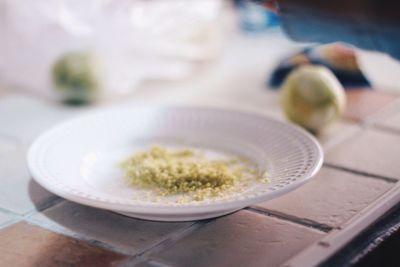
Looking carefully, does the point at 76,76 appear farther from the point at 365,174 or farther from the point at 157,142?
the point at 365,174

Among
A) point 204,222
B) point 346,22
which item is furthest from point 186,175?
point 346,22

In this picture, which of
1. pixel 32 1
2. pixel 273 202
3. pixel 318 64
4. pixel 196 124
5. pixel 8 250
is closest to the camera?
pixel 8 250

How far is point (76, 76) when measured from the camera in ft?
3.86

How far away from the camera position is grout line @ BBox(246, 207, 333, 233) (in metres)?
0.75

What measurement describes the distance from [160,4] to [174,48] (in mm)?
92

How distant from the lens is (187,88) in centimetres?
129

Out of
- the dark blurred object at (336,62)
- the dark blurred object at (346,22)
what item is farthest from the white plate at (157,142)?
the dark blurred object at (336,62)

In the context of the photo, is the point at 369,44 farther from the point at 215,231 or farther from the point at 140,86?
the point at 140,86

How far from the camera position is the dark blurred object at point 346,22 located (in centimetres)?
78

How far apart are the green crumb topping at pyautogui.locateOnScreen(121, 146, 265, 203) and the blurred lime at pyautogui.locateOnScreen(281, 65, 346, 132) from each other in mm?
186

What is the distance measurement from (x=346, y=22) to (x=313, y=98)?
0.69 ft

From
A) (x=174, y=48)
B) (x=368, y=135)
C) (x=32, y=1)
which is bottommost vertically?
(x=368, y=135)

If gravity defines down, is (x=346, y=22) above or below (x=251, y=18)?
above

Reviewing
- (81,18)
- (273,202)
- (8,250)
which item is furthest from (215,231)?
(81,18)
